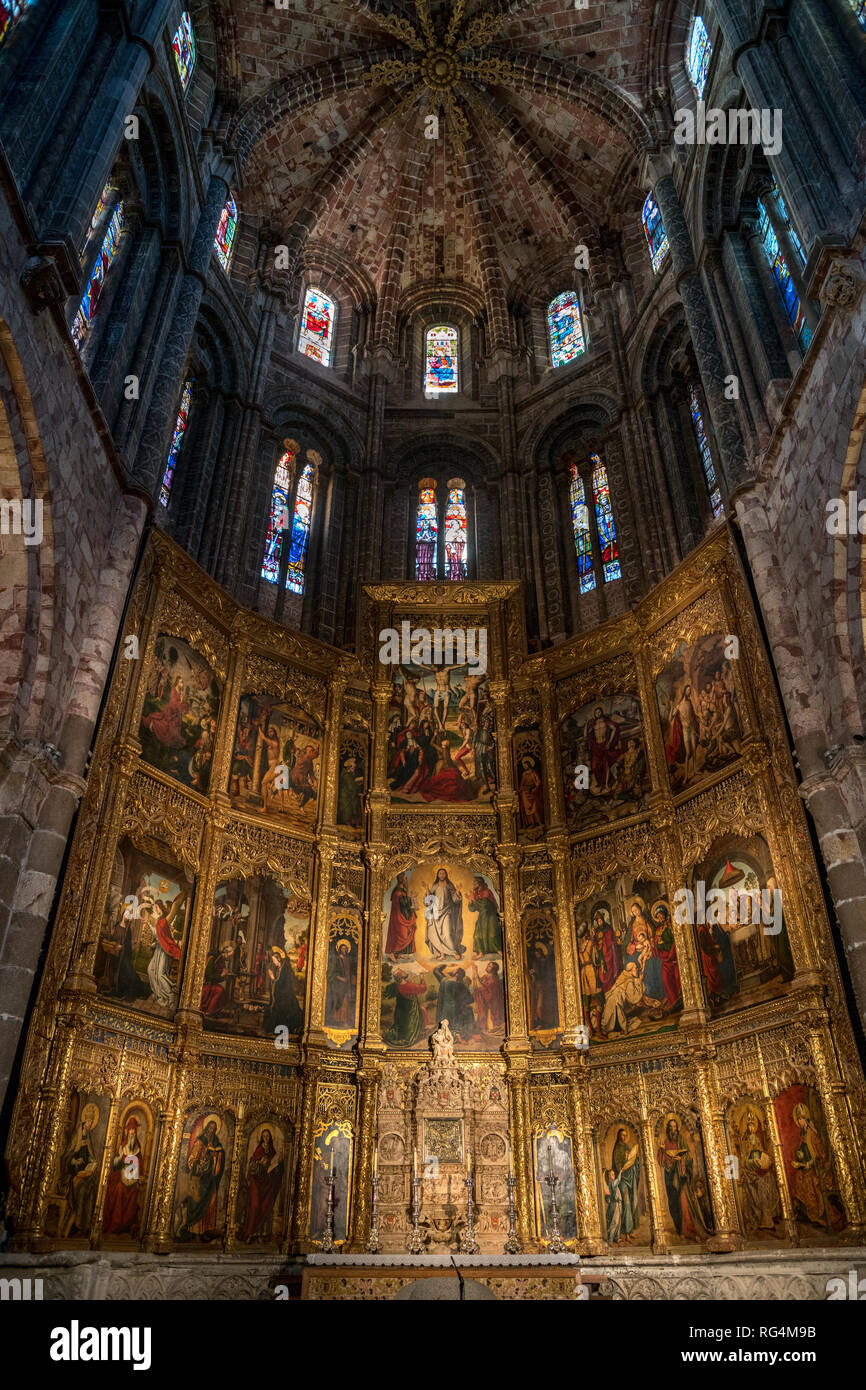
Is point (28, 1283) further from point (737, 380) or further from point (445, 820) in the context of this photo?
point (737, 380)

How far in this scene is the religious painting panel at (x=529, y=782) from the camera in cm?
1811

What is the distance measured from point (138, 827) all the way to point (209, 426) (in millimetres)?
10854

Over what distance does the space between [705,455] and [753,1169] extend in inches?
570

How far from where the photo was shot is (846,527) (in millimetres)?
11898

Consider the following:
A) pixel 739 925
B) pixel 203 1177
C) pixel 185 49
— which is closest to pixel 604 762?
pixel 739 925

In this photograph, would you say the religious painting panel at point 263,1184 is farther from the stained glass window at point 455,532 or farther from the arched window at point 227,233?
the arched window at point 227,233

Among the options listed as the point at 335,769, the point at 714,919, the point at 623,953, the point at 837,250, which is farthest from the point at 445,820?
the point at 837,250

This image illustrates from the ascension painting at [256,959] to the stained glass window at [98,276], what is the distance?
9381 mm

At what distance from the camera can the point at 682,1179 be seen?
44.0 ft

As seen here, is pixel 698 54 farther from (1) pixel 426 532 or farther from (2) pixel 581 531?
(1) pixel 426 532

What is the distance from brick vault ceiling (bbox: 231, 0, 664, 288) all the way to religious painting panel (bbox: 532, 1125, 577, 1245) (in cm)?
2198

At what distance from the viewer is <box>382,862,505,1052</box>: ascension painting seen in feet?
53.2

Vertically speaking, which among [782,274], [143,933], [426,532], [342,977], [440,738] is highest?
[426,532]

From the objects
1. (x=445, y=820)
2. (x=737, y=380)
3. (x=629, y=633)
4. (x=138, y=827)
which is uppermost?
(x=737, y=380)
